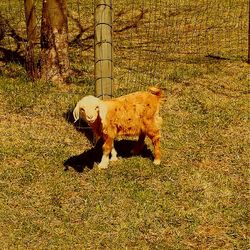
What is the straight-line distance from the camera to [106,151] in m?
6.42

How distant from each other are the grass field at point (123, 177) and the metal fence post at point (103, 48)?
922mm

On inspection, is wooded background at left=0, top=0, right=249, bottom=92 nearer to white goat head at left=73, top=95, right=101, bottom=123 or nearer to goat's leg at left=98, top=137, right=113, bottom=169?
goat's leg at left=98, top=137, right=113, bottom=169

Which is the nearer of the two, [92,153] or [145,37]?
[92,153]

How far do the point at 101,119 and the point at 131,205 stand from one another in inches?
47.2

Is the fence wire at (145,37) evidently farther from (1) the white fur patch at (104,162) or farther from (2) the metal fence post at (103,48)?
(1) the white fur patch at (104,162)

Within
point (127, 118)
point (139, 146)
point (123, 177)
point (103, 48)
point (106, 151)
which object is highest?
point (103, 48)

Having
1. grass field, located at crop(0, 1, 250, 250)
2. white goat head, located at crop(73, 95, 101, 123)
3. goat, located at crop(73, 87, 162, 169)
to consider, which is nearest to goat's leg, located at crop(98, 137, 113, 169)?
goat, located at crop(73, 87, 162, 169)

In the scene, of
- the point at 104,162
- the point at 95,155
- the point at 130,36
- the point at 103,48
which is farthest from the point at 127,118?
the point at 130,36

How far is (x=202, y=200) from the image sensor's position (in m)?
5.91

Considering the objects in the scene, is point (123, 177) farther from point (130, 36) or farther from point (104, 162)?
point (130, 36)

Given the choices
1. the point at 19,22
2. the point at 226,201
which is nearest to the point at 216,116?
the point at 226,201

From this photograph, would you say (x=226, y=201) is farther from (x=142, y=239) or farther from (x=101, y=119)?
(x=101, y=119)

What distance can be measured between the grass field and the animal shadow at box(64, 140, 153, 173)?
16 mm

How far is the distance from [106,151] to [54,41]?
3293mm
